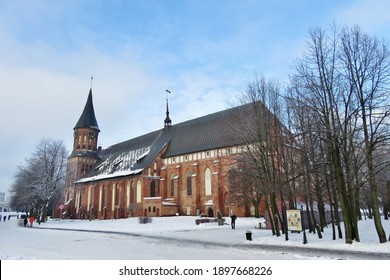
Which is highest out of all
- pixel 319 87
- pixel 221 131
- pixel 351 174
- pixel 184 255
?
pixel 221 131

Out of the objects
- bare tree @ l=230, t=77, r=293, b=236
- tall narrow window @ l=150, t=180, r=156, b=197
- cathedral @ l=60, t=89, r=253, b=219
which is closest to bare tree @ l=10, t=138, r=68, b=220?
cathedral @ l=60, t=89, r=253, b=219

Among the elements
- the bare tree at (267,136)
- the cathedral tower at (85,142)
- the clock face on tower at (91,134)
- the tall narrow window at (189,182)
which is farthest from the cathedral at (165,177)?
the bare tree at (267,136)

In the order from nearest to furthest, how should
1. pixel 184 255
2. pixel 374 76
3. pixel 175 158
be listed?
1. pixel 184 255
2. pixel 374 76
3. pixel 175 158

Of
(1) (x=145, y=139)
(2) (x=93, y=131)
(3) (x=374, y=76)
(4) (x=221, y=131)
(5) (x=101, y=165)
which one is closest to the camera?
(3) (x=374, y=76)

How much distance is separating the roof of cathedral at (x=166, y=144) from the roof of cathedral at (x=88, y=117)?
833cm

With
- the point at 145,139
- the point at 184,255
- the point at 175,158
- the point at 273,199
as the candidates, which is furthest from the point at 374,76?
the point at 145,139

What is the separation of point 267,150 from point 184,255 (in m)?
10.4

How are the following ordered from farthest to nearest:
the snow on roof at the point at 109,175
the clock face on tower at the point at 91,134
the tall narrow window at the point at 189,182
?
the clock face on tower at the point at 91,134, the snow on roof at the point at 109,175, the tall narrow window at the point at 189,182

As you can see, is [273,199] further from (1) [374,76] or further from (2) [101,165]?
(2) [101,165]

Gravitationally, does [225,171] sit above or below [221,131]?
below

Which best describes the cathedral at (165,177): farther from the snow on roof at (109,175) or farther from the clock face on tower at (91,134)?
the clock face on tower at (91,134)

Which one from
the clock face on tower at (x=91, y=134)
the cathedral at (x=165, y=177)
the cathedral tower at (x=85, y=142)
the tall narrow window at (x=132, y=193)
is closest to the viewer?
the cathedral at (x=165, y=177)

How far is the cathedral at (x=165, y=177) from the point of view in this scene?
44375 millimetres

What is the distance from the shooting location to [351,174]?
18.1 metres
